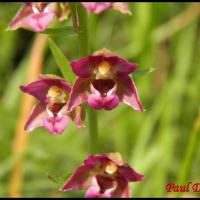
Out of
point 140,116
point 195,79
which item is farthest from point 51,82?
point 195,79

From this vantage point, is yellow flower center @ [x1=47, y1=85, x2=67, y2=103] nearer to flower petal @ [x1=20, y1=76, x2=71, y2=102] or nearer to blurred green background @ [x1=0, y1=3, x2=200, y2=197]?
flower petal @ [x1=20, y1=76, x2=71, y2=102]

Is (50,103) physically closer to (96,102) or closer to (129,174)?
(96,102)

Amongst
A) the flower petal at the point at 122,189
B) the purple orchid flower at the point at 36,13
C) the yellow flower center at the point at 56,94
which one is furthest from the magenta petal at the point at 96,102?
the flower petal at the point at 122,189

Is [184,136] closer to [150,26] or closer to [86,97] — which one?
[150,26]

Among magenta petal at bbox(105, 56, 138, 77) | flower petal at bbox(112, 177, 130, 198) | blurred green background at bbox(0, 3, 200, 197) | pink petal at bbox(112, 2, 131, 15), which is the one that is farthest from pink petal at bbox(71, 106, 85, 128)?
blurred green background at bbox(0, 3, 200, 197)

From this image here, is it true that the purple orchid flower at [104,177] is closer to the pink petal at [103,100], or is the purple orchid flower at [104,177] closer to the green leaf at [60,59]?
the pink petal at [103,100]
